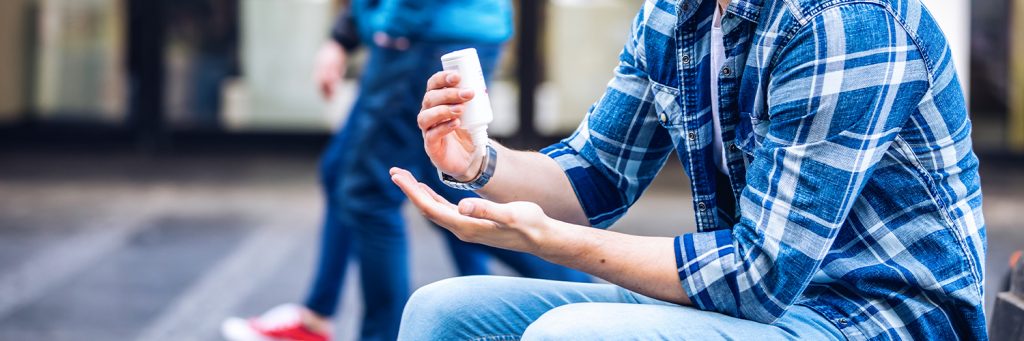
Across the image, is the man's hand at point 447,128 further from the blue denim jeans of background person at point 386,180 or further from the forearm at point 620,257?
the blue denim jeans of background person at point 386,180

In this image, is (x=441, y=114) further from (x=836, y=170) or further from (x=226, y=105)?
(x=226, y=105)

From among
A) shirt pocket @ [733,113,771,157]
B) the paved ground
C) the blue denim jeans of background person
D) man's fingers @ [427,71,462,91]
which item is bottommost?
the paved ground

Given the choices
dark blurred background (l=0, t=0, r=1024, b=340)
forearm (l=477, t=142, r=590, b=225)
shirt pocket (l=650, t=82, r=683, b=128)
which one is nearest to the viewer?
shirt pocket (l=650, t=82, r=683, b=128)

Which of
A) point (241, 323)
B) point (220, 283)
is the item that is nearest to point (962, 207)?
point (241, 323)

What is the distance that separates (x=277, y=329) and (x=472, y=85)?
7.25ft

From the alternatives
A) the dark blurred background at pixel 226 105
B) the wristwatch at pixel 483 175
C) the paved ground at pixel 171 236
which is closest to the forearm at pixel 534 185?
the wristwatch at pixel 483 175

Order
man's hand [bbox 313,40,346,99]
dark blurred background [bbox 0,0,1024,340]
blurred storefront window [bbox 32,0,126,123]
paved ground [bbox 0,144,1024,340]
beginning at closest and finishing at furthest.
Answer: man's hand [bbox 313,40,346,99] → paved ground [bbox 0,144,1024,340] → dark blurred background [bbox 0,0,1024,340] → blurred storefront window [bbox 32,0,126,123]

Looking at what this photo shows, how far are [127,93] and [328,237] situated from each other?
181 inches

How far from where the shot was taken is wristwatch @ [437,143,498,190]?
2098mm

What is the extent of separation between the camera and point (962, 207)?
5.97 ft

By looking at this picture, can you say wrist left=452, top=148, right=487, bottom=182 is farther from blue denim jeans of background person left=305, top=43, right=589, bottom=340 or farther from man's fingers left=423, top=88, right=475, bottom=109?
blue denim jeans of background person left=305, top=43, right=589, bottom=340

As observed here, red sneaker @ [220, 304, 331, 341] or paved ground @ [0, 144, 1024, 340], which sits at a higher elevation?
red sneaker @ [220, 304, 331, 341]

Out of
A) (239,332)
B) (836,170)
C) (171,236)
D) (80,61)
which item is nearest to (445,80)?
(836,170)

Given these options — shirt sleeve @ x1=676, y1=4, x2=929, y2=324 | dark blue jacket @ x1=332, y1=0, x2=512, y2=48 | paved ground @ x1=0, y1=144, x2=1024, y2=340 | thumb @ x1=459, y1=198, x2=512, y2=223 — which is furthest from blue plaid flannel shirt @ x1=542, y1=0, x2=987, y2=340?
paved ground @ x1=0, y1=144, x2=1024, y2=340
